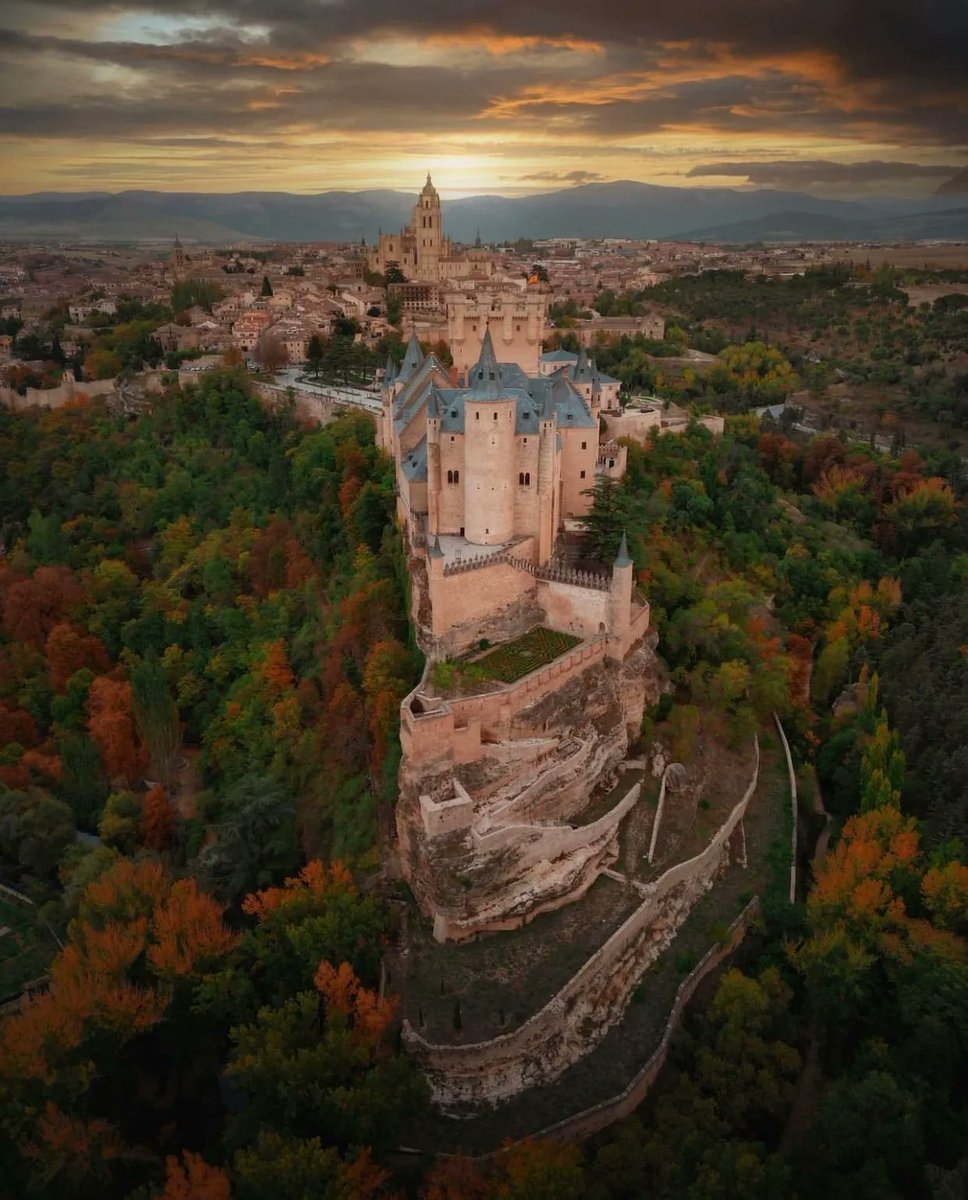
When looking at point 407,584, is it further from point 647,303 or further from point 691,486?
point 647,303

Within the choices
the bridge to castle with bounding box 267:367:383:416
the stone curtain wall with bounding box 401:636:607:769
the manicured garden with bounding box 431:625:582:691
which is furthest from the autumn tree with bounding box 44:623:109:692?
the manicured garden with bounding box 431:625:582:691

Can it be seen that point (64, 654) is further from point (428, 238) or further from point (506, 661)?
point (428, 238)

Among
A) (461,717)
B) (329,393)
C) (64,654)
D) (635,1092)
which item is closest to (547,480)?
(461,717)

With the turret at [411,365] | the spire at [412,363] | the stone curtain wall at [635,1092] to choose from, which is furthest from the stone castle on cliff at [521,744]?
the spire at [412,363]

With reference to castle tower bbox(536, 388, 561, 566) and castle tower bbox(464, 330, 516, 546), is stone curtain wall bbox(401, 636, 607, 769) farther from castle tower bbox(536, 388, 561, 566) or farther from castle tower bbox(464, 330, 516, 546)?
castle tower bbox(464, 330, 516, 546)

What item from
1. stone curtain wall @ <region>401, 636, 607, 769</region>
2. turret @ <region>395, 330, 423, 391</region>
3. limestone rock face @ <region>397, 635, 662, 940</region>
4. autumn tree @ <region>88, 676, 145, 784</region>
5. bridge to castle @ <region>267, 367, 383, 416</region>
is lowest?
autumn tree @ <region>88, 676, 145, 784</region>

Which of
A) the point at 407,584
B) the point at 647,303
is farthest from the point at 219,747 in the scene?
the point at 647,303
